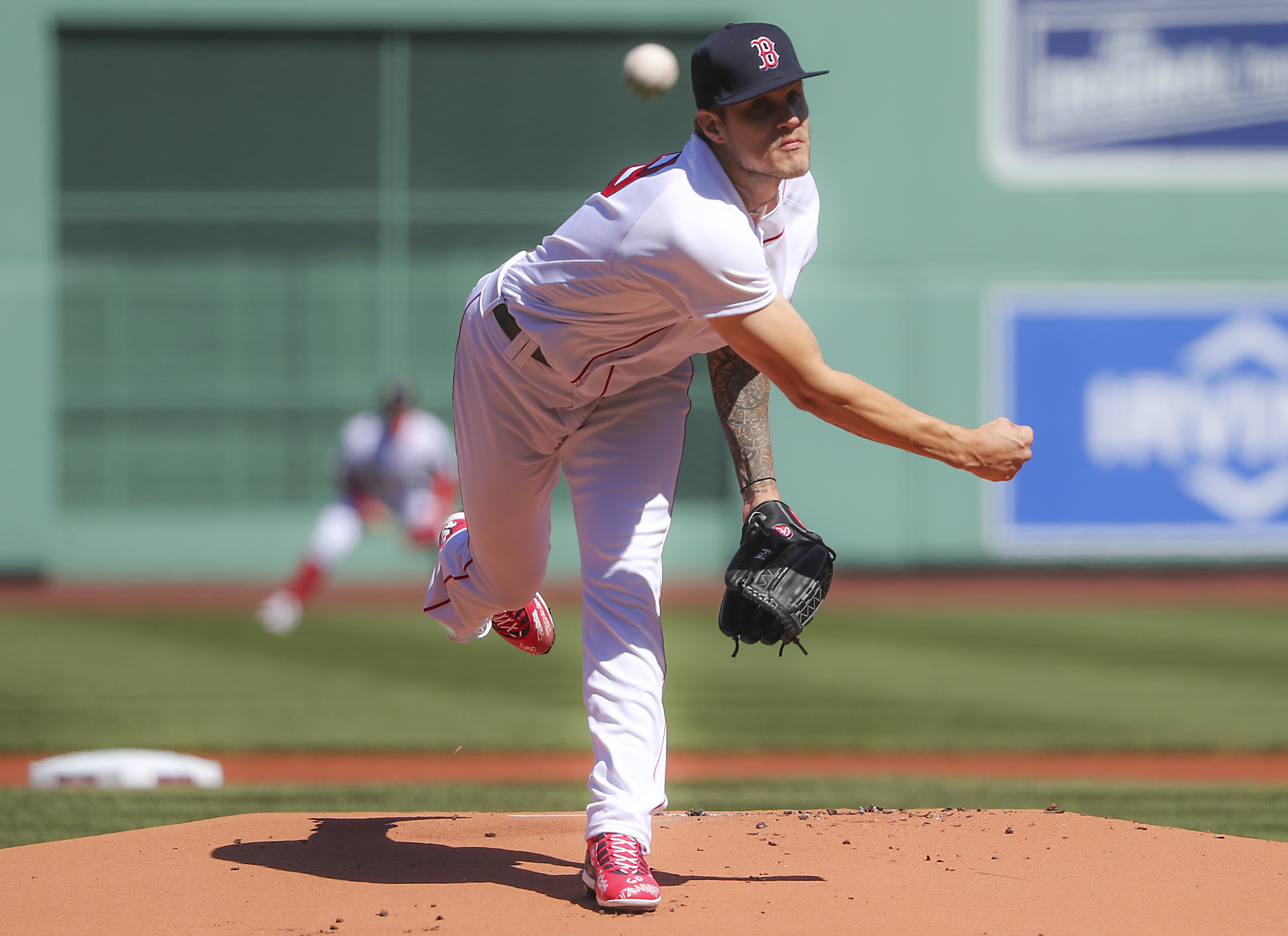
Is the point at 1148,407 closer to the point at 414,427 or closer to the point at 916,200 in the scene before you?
the point at 916,200

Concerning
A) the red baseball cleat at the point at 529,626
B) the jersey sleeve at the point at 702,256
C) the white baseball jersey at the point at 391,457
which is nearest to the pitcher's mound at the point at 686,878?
the red baseball cleat at the point at 529,626

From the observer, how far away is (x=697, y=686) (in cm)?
858

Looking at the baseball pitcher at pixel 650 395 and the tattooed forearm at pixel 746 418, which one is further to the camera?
the tattooed forearm at pixel 746 418

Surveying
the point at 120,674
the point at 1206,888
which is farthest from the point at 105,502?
the point at 1206,888

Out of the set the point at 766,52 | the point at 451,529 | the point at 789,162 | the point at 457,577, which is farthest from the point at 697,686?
the point at 766,52

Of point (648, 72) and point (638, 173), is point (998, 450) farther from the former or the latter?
point (648, 72)

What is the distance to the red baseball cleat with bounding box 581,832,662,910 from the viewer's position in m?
2.95

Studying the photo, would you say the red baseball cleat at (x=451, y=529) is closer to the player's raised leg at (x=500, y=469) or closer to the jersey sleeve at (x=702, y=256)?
the player's raised leg at (x=500, y=469)

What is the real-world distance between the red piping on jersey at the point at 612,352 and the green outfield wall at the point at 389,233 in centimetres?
1179

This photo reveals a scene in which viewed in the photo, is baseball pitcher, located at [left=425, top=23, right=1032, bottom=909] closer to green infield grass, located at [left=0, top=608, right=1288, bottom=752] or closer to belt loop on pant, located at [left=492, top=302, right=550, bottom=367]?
belt loop on pant, located at [left=492, top=302, right=550, bottom=367]

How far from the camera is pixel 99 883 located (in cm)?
333

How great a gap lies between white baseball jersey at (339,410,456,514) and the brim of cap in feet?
28.9

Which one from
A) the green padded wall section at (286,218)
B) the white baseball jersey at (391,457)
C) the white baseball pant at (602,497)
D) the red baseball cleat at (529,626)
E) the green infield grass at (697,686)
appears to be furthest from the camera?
the green padded wall section at (286,218)

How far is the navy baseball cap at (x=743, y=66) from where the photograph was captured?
2.79 m
